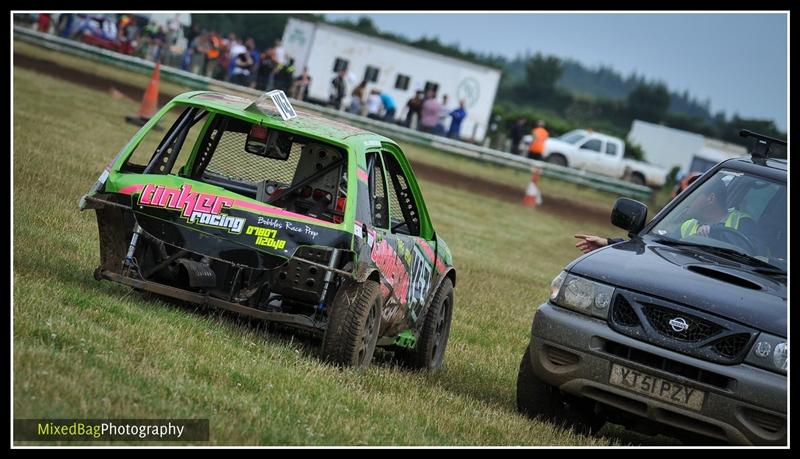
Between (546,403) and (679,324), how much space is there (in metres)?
1.14

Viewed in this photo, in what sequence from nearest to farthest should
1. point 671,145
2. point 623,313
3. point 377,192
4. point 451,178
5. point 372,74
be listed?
point 623,313, point 377,192, point 451,178, point 372,74, point 671,145

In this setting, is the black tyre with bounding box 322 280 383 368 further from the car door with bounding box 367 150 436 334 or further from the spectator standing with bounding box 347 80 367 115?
the spectator standing with bounding box 347 80 367 115

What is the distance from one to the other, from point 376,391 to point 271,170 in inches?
81.4

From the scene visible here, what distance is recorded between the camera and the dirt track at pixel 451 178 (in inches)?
1294

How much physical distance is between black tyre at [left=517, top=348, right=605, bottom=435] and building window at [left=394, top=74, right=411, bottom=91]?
163 feet

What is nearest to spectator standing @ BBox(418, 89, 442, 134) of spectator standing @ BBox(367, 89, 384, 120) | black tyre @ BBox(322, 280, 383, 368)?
spectator standing @ BBox(367, 89, 384, 120)

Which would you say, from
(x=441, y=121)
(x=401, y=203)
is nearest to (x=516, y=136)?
(x=441, y=121)

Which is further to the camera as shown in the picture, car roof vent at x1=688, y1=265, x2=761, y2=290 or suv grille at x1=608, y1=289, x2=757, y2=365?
car roof vent at x1=688, y1=265, x2=761, y2=290

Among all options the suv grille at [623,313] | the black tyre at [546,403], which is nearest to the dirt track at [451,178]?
the black tyre at [546,403]

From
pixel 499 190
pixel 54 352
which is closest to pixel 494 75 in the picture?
pixel 499 190

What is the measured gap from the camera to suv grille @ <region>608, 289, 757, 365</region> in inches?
291

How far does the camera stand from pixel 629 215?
8734mm

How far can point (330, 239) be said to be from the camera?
8086mm

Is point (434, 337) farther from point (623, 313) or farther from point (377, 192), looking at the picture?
point (623, 313)
